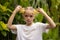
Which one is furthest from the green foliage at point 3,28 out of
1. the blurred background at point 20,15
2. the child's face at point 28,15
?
the child's face at point 28,15

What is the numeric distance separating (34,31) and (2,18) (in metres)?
0.82

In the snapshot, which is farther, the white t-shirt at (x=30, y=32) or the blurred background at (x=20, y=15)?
the blurred background at (x=20, y=15)

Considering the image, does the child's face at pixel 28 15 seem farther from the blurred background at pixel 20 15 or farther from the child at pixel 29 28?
the blurred background at pixel 20 15

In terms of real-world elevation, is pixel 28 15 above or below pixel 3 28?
above

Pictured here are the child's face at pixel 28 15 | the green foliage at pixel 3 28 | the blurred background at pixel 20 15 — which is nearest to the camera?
the child's face at pixel 28 15

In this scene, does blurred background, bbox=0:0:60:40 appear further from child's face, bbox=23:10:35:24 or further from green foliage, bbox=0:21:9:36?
child's face, bbox=23:10:35:24

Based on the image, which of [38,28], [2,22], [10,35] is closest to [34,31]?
[38,28]

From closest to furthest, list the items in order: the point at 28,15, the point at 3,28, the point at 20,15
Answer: the point at 28,15 → the point at 3,28 → the point at 20,15

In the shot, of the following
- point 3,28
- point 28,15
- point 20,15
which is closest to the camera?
point 28,15

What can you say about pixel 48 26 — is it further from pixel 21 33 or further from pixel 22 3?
pixel 22 3

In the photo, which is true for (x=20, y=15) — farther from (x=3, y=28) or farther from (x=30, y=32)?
(x=30, y=32)

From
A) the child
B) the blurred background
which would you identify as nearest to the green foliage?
the blurred background

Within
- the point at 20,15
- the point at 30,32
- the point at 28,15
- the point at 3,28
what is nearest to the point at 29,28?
the point at 30,32

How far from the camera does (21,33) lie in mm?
2695
